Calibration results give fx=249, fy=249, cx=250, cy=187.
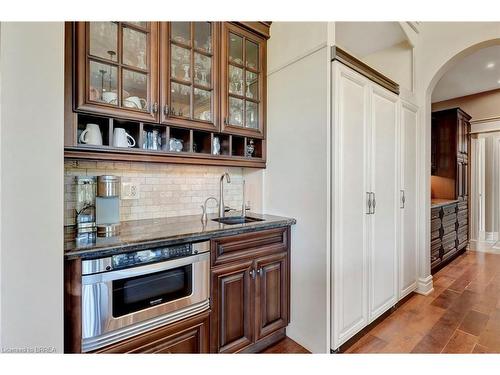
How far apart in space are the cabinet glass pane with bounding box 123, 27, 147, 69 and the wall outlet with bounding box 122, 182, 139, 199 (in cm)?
81

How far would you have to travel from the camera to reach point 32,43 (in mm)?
897

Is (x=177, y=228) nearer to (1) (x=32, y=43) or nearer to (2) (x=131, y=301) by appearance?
(2) (x=131, y=301)

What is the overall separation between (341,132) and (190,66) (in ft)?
3.87

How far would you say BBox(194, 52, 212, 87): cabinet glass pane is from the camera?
182cm

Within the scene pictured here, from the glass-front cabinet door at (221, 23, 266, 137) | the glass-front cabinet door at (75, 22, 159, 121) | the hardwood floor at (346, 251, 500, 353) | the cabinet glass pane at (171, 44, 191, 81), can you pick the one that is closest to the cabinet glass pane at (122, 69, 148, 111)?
the glass-front cabinet door at (75, 22, 159, 121)

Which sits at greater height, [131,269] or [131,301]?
[131,269]

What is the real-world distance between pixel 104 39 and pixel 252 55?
45.3 inches

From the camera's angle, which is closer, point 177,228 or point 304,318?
point 177,228

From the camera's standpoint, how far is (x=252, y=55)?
2.16 meters

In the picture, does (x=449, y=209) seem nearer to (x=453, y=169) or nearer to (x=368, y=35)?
(x=453, y=169)

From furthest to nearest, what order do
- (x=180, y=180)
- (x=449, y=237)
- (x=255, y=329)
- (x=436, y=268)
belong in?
(x=449, y=237), (x=436, y=268), (x=180, y=180), (x=255, y=329)

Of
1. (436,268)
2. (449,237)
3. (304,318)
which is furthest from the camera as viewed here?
(449,237)

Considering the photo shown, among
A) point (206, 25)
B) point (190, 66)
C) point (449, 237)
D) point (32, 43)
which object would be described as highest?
point (206, 25)

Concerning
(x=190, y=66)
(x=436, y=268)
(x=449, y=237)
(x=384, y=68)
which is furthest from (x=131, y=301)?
(x=449, y=237)
